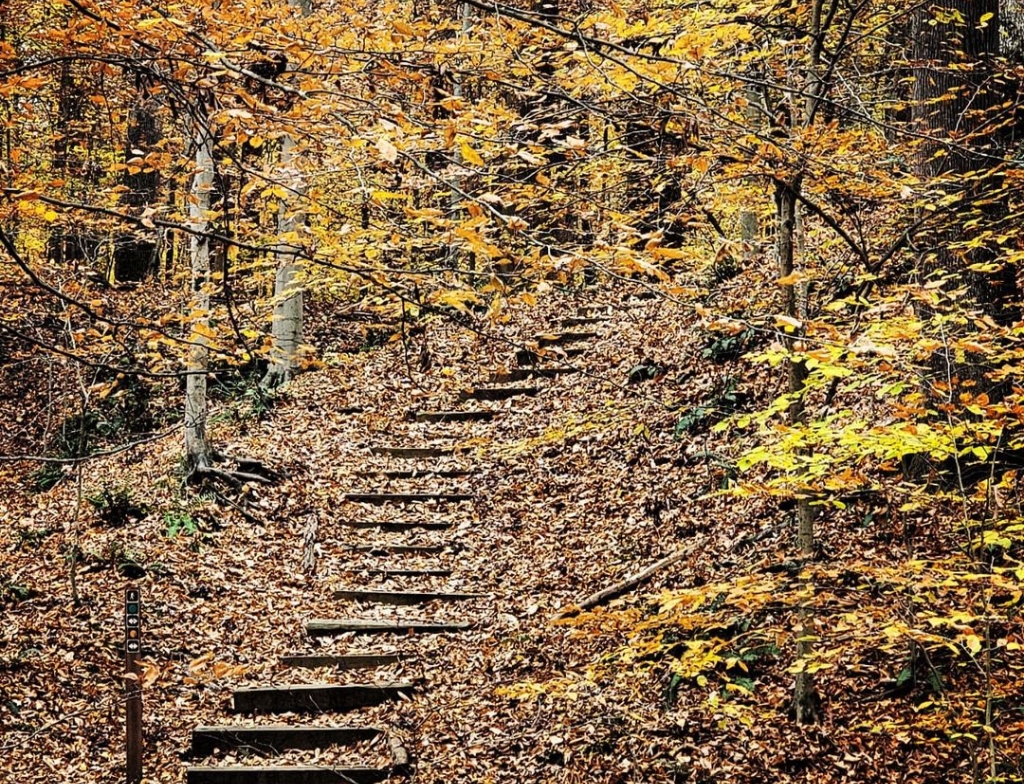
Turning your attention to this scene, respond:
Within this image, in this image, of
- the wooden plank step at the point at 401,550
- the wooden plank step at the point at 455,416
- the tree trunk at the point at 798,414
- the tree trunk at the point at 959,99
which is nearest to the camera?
the tree trunk at the point at 798,414

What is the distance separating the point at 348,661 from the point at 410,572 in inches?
59.6

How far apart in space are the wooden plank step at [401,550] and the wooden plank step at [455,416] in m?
2.99

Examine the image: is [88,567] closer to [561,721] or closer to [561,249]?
[561,721]

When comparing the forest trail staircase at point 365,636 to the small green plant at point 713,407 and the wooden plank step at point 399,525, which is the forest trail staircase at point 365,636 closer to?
the wooden plank step at point 399,525

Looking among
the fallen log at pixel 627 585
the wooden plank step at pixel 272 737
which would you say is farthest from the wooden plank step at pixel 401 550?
the wooden plank step at pixel 272 737

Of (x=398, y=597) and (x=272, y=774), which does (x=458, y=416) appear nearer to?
(x=398, y=597)

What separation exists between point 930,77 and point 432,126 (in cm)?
447

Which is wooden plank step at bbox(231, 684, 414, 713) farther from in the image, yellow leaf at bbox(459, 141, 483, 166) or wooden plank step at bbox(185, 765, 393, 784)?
yellow leaf at bbox(459, 141, 483, 166)

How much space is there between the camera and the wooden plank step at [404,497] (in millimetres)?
10102

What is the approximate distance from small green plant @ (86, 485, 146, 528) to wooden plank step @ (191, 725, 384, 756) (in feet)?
11.4

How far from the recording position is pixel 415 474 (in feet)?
35.5

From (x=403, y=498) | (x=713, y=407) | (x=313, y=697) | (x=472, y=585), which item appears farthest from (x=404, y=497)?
(x=713, y=407)

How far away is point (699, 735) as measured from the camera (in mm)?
5703

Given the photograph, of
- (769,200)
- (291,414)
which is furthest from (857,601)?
(291,414)
